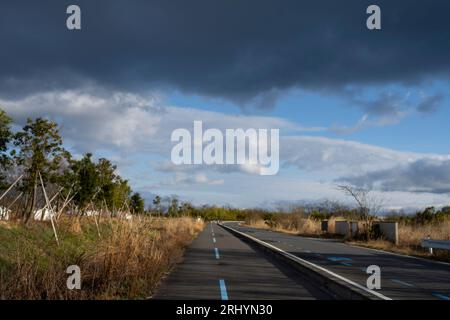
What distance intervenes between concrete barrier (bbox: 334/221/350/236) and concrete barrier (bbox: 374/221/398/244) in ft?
19.5

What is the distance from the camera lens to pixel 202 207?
139 m

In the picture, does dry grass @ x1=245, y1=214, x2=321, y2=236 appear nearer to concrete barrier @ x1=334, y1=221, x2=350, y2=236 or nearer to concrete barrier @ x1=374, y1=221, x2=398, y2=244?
concrete barrier @ x1=334, y1=221, x2=350, y2=236

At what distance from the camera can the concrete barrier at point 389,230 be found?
32.4 metres

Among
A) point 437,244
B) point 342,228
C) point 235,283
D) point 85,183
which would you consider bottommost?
point 342,228

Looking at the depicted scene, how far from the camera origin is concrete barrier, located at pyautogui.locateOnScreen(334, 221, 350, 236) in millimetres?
42062

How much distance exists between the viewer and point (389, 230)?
1312 inches

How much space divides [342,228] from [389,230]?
11028 millimetres

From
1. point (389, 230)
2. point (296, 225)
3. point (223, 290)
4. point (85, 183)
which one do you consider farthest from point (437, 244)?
point (296, 225)

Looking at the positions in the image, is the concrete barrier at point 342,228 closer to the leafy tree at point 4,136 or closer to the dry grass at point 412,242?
the dry grass at point 412,242

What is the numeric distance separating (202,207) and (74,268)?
12956 cm

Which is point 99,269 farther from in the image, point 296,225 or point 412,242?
point 296,225

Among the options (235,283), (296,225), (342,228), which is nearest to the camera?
(235,283)
